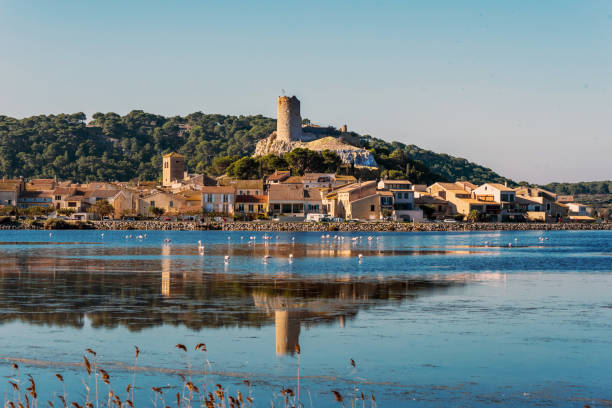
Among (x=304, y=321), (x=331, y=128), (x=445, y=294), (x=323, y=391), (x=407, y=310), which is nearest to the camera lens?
(x=323, y=391)

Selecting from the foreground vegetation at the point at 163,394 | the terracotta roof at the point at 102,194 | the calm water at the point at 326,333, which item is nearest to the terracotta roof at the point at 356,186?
the terracotta roof at the point at 102,194

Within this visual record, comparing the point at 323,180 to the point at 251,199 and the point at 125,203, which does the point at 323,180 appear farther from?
the point at 125,203

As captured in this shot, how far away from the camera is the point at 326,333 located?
639 inches

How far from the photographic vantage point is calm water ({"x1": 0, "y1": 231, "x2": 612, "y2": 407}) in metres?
12.1

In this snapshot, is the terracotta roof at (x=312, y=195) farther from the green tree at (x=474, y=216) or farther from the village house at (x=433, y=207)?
the green tree at (x=474, y=216)

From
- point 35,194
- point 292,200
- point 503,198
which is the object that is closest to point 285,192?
point 292,200

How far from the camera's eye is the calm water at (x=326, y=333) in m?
12.1

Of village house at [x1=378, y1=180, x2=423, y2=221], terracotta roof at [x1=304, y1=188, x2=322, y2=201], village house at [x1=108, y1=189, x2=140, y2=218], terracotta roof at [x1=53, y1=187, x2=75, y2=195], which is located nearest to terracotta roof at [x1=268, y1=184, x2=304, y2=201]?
terracotta roof at [x1=304, y1=188, x2=322, y2=201]

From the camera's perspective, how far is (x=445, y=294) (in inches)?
931

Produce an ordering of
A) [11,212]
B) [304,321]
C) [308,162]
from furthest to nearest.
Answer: [308,162] < [11,212] < [304,321]

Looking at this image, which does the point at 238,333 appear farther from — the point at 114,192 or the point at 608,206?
the point at 608,206

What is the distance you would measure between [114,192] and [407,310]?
285 ft

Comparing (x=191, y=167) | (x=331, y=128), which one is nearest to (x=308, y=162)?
(x=331, y=128)

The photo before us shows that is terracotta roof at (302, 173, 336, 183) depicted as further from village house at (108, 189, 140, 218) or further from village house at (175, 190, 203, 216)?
village house at (108, 189, 140, 218)
